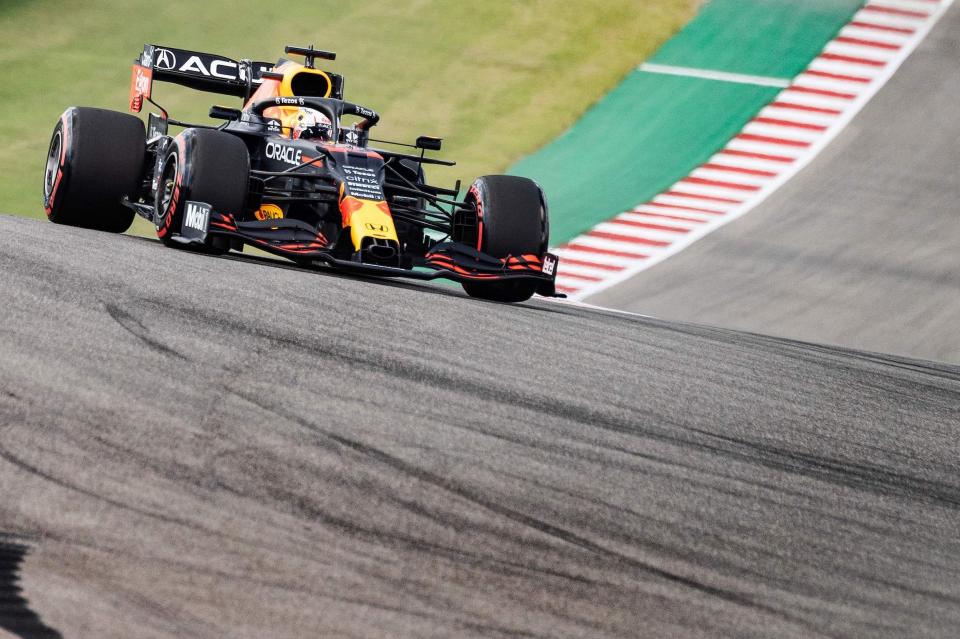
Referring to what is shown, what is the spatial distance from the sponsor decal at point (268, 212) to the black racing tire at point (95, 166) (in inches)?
48.1

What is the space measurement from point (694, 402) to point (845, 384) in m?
1.39

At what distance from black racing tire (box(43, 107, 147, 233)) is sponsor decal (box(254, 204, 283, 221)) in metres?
1.22

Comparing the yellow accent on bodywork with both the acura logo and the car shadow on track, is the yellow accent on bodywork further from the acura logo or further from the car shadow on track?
the car shadow on track

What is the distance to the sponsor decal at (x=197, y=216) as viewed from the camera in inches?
302

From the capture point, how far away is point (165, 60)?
10258 mm

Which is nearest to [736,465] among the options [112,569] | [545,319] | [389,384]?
[389,384]

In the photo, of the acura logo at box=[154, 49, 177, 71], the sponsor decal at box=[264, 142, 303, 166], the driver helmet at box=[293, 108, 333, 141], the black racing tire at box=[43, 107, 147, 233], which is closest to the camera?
the sponsor decal at box=[264, 142, 303, 166]

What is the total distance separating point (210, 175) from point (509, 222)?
200 cm

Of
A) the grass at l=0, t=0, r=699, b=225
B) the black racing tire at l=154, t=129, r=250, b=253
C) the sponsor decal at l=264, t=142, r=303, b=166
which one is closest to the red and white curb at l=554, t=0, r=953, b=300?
the grass at l=0, t=0, r=699, b=225

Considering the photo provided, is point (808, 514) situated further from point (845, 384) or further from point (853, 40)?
point (853, 40)

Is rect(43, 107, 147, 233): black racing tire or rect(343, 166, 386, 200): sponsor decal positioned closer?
rect(343, 166, 386, 200): sponsor decal

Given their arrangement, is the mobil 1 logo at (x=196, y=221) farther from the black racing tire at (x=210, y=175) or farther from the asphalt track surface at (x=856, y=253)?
the asphalt track surface at (x=856, y=253)

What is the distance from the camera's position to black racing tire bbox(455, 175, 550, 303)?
8.41m

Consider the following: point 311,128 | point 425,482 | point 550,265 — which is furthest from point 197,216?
point 425,482
